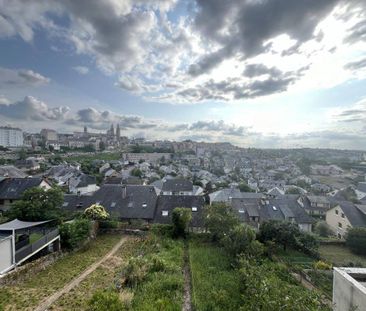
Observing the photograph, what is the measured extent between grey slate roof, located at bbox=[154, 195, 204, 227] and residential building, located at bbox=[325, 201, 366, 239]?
20.1 metres

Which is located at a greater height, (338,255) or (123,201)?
(123,201)

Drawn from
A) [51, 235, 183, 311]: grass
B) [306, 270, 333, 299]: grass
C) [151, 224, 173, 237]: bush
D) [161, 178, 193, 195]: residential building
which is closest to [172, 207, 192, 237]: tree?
[151, 224, 173, 237]: bush

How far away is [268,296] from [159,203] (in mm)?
21576

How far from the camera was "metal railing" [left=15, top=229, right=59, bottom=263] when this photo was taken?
43.1ft

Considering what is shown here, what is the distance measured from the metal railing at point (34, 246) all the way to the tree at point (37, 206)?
4.45 m

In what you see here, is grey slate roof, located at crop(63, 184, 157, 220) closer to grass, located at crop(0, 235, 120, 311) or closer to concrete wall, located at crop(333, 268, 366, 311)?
grass, located at crop(0, 235, 120, 311)

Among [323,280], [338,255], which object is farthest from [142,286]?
[338,255]

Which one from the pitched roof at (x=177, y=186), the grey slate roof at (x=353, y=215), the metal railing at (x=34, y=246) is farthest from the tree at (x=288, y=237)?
the pitched roof at (x=177, y=186)

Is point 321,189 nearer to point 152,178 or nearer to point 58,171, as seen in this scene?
point 152,178

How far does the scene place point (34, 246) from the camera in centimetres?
1455

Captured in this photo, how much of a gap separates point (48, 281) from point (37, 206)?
937 centimetres

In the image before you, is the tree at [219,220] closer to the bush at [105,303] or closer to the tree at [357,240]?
the bush at [105,303]

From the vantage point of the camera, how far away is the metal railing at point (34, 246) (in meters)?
13.1

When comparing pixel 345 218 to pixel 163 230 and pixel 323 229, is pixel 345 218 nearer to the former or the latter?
pixel 323 229
